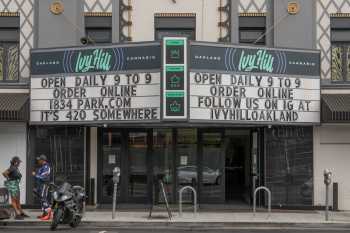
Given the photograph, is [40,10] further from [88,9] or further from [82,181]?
[82,181]

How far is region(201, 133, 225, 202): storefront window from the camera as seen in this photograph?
69.5ft

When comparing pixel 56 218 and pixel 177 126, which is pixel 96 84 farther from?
pixel 56 218

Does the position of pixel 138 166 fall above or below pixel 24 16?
below

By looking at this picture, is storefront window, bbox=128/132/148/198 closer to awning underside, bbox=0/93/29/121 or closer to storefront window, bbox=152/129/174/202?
storefront window, bbox=152/129/174/202

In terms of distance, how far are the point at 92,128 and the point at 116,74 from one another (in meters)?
2.87

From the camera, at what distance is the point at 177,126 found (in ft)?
66.4

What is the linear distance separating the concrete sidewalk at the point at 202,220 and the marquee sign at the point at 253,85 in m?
2.93

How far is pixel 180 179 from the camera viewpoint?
2119 centimetres

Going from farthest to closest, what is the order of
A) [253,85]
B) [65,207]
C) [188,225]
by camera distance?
[253,85], [188,225], [65,207]

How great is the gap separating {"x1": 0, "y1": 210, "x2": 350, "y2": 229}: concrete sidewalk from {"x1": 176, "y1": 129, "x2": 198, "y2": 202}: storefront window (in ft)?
6.98

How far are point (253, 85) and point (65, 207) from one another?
701 cm

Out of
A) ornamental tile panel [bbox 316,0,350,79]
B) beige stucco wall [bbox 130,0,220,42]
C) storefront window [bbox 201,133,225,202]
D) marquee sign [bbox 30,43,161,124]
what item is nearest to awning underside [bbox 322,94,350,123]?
ornamental tile panel [bbox 316,0,350,79]

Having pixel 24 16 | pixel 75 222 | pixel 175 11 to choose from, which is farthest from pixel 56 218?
pixel 175 11

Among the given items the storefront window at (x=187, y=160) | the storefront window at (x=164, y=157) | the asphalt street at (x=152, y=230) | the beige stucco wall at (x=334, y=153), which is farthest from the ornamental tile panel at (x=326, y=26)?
the asphalt street at (x=152, y=230)
